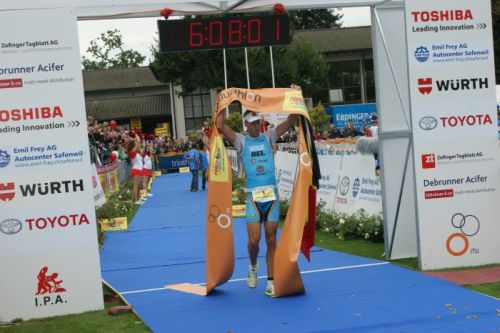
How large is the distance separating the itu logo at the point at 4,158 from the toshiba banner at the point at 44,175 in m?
0.01

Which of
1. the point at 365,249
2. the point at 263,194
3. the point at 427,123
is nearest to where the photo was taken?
the point at 263,194

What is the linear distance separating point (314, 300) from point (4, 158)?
3.75m

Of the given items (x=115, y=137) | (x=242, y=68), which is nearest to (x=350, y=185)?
(x=115, y=137)

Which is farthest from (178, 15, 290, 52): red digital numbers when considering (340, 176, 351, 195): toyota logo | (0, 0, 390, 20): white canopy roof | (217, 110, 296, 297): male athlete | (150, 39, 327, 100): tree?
(150, 39, 327, 100): tree

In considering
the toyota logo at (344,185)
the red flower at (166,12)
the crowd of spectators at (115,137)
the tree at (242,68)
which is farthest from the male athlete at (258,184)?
the tree at (242,68)

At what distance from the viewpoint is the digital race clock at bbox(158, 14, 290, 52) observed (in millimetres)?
9547

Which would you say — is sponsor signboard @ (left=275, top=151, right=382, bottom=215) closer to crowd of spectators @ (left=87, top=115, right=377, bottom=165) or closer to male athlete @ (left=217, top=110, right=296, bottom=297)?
crowd of spectators @ (left=87, top=115, right=377, bottom=165)

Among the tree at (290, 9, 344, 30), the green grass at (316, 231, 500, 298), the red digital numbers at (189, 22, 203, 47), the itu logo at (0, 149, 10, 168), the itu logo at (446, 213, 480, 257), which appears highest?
the tree at (290, 9, 344, 30)

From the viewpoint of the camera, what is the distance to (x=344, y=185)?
15375 millimetres

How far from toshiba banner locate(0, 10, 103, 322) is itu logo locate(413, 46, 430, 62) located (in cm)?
433

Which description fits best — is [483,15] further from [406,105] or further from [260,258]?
[260,258]

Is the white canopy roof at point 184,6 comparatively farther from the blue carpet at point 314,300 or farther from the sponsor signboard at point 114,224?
the sponsor signboard at point 114,224

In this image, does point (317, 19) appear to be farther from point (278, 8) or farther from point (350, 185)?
point (278, 8)

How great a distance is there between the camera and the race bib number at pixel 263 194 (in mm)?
8906
